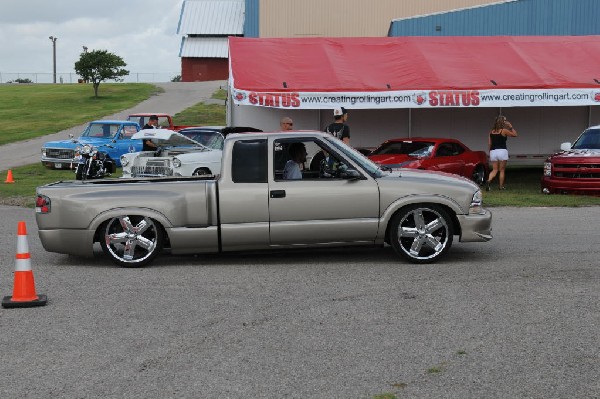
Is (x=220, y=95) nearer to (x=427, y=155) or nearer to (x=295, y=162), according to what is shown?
(x=427, y=155)

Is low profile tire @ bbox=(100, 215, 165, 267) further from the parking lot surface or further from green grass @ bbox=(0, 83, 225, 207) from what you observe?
green grass @ bbox=(0, 83, 225, 207)

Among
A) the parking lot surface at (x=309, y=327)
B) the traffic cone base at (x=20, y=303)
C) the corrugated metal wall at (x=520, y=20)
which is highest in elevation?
the corrugated metal wall at (x=520, y=20)

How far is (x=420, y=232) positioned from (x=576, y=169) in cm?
960

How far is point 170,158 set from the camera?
16.0 m

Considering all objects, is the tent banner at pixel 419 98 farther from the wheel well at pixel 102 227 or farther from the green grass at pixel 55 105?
the green grass at pixel 55 105

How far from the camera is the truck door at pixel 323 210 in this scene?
9117mm

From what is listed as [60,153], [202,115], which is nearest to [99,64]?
[202,115]

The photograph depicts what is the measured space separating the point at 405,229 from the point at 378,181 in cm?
65

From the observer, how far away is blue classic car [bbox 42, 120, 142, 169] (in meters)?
24.2

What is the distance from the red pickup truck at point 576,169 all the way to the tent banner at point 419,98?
170 centimetres

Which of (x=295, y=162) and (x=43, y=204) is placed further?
(x=295, y=162)

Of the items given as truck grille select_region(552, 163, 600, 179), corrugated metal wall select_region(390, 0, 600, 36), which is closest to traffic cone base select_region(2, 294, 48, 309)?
truck grille select_region(552, 163, 600, 179)

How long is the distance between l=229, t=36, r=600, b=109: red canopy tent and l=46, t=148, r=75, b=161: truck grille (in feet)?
22.0

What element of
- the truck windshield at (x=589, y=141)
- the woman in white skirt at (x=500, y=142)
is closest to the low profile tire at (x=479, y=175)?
the woman in white skirt at (x=500, y=142)
